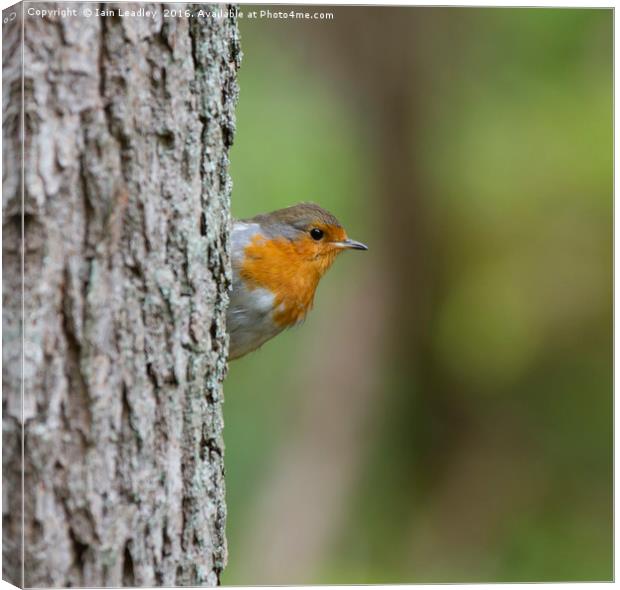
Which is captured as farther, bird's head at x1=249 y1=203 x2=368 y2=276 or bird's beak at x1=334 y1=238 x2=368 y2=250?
bird's beak at x1=334 y1=238 x2=368 y2=250

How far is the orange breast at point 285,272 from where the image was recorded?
140 inches

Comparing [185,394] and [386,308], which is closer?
[185,394]

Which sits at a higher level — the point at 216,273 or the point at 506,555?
the point at 216,273

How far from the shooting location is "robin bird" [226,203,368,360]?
350 cm

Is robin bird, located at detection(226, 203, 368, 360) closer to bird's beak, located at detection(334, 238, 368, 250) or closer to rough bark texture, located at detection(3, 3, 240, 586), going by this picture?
bird's beak, located at detection(334, 238, 368, 250)

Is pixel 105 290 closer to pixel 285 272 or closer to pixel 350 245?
pixel 285 272

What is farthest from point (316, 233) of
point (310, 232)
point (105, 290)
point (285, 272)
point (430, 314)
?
point (430, 314)

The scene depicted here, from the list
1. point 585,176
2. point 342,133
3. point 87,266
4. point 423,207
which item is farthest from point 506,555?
point 87,266

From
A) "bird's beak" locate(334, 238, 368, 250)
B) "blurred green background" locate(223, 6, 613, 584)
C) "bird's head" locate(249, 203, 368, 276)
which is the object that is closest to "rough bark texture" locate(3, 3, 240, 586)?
"bird's head" locate(249, 203, 368, 276)

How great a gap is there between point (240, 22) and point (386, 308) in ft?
12.0

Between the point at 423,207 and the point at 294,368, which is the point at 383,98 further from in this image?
the point at 294,368

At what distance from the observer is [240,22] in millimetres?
2779

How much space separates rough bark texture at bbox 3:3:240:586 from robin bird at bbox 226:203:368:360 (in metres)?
1.13

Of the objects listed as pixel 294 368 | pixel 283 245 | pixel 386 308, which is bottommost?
pixel 294 368
